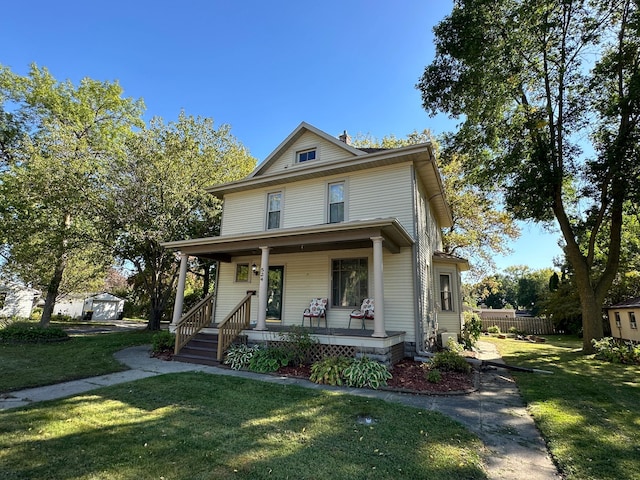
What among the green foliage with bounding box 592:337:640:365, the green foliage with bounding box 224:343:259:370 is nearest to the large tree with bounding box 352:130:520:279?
the green foliage with bounding box 592:337:640:365

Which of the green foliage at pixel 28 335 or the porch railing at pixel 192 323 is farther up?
the porch railing at pixel 192 323

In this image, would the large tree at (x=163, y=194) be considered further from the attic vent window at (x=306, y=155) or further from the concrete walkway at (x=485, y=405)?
the concrete walkway at (x=485, y=405)

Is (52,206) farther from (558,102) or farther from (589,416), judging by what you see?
(558,102)

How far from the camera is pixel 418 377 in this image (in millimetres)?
Answer: 6719

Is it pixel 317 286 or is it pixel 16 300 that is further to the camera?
pixel 16 300

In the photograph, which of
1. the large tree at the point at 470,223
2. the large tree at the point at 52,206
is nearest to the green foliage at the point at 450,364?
the large tree at the point at 470,223

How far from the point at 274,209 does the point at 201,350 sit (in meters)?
5.25

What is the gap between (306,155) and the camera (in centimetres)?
1172

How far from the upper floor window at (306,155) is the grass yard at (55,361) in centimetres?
Answer: 844

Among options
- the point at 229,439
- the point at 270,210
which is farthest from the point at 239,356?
the point at 270,210

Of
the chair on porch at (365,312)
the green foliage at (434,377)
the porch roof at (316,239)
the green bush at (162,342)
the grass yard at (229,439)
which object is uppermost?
the porch roof at (316,239)

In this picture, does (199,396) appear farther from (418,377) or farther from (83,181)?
(83,181)

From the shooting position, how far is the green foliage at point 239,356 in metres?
7.75

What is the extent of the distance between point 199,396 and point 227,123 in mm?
16076
